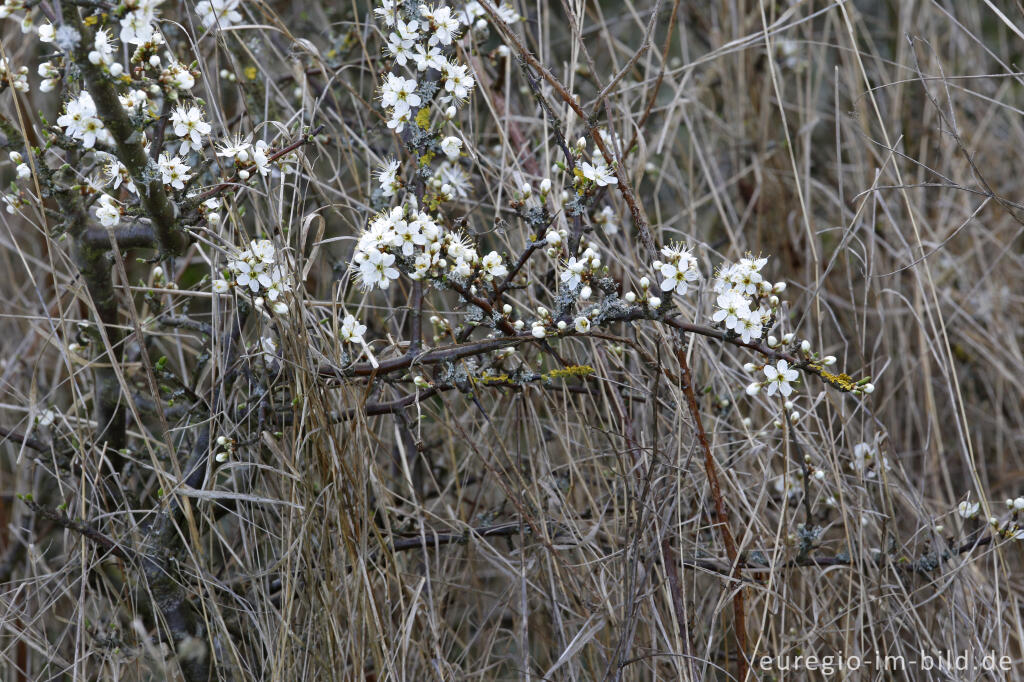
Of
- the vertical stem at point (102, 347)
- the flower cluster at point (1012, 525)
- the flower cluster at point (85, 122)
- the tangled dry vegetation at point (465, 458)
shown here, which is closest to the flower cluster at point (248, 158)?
the tangled dry vegetation at point (465, 458)

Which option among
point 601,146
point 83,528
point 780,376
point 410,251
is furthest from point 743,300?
point 83,528

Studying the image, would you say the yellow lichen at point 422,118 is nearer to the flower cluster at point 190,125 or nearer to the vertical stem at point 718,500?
the flower cluster at point 190,125

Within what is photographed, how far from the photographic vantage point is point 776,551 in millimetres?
1542

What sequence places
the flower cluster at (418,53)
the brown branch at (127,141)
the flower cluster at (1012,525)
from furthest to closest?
the flower cluster at (1012,525), the flower cluster at (418,53), the brown branch at (127,141)

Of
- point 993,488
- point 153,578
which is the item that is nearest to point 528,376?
point 153,578

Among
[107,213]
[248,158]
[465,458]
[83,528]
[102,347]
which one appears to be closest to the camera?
[107,213]

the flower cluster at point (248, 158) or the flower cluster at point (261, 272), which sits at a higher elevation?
the flower cluster at point (248, 158)

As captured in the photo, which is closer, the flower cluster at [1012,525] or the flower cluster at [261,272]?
the flower cluster at [261,272]

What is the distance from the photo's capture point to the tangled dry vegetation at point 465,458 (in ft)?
4.78

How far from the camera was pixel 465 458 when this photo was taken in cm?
189

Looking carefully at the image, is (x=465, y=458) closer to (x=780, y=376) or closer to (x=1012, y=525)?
(x=780, y=376)

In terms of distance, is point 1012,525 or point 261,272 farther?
point 1012,525

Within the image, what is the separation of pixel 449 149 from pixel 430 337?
0.95 metres

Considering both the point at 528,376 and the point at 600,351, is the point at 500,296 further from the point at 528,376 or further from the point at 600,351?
the point at 600,351
